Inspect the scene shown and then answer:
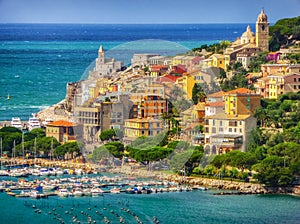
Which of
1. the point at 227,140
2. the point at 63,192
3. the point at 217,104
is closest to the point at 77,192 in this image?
the point at 63,192

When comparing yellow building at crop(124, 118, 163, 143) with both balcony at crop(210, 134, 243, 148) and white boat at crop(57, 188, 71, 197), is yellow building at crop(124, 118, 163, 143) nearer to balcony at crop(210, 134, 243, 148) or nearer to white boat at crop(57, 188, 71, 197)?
white boat at crop(57, 188, 71, 197)

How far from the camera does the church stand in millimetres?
32594

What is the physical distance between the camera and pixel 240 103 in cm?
2708

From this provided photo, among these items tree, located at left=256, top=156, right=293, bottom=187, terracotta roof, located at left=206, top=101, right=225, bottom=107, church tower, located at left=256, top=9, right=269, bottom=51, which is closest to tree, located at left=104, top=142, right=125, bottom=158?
terracotta roof, located at left=206, top=101, right=225, bottom=107

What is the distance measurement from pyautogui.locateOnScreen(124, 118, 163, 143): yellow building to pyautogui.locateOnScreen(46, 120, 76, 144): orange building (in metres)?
3.03

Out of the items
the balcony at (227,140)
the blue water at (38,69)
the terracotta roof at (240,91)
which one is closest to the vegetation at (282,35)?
the blue water at (38,69)

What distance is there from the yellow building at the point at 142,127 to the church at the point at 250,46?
781 cm

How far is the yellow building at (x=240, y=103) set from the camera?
88.5 ft

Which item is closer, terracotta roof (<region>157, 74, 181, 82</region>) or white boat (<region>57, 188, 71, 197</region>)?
white boat (<region>57, 188, 71, 197</region>)

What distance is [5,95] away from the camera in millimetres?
40531

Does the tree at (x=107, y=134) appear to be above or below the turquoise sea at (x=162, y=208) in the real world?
above

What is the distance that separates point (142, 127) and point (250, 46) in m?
9.71

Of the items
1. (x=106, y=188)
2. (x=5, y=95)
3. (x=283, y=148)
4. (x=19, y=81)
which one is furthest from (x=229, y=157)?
(x=19, y=81)

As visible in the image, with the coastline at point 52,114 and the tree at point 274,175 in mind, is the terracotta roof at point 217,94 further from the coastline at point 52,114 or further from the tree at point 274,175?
the coastline at point 52,114
